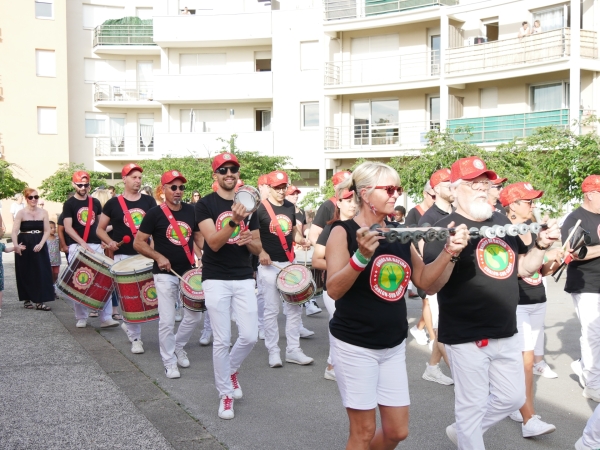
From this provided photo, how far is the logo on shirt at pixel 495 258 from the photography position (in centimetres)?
455

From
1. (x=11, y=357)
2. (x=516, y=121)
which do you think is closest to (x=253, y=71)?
(x=516, y=121)

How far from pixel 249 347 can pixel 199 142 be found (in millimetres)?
33297

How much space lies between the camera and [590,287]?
6766 mm

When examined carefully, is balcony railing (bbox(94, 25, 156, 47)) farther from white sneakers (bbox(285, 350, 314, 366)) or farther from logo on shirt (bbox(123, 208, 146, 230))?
white sneakers (bbox(285, 350, 314, 366))

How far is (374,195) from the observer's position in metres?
4.18

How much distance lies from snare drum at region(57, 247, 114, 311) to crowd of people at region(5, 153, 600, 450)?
1.7 inches

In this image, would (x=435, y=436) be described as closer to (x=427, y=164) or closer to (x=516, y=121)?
(x=427, y=164)

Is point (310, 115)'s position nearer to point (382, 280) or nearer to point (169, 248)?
point (169, 248)

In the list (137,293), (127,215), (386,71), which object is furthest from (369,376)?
(386,71)

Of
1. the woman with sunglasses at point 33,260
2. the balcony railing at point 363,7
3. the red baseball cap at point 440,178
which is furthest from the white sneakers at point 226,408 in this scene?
the balcony railing at point 363,7

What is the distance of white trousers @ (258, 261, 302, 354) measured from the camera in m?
8.34

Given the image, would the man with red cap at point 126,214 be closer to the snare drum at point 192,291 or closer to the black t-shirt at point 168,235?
the black t-shirt at point 168,235

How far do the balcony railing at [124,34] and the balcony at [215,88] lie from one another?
5.38 meters

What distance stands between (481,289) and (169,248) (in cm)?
397
